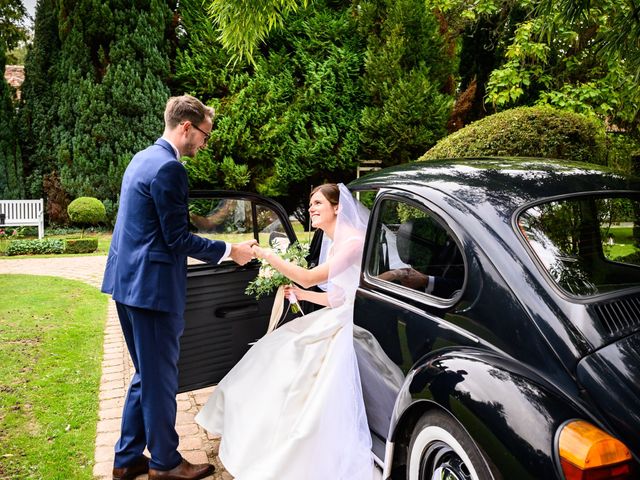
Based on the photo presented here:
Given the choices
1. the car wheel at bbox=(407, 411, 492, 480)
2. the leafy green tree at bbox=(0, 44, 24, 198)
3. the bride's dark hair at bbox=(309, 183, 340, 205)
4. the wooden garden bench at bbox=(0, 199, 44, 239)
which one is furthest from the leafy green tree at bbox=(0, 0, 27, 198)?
the car wheel at bbox=(407, 411, 492, 480)

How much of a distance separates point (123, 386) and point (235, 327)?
1698 millimetres

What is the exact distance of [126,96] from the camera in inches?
610

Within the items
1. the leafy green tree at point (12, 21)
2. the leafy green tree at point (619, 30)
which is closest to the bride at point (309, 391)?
the leafy green tree at point (619, 30)

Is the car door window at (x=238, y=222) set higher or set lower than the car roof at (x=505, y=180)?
lower

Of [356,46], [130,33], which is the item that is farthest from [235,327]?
[130,33]

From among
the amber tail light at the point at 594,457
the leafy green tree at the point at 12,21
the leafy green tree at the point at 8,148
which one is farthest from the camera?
the leafy green tree at the point at 12,21

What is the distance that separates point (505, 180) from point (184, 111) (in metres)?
1.78

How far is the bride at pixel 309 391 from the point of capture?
2.70 meters

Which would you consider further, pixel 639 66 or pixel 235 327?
pixel 639 66

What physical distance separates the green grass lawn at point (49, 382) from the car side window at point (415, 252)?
2257mm

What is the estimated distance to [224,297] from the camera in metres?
3.66

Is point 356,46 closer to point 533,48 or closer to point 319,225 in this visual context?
point 533,48

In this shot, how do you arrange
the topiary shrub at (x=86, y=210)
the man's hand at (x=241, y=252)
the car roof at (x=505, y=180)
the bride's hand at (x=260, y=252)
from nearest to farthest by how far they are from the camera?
the car roof at (x=505, y=180) < the man's hand at (x=241, y=252) < the bride's hand at (x=260, y=252) < the topiary shrub at (x=86, y=210)

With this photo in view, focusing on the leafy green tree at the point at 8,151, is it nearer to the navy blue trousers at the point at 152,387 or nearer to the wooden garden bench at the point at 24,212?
the wooden garden bench at the point at 24,212
